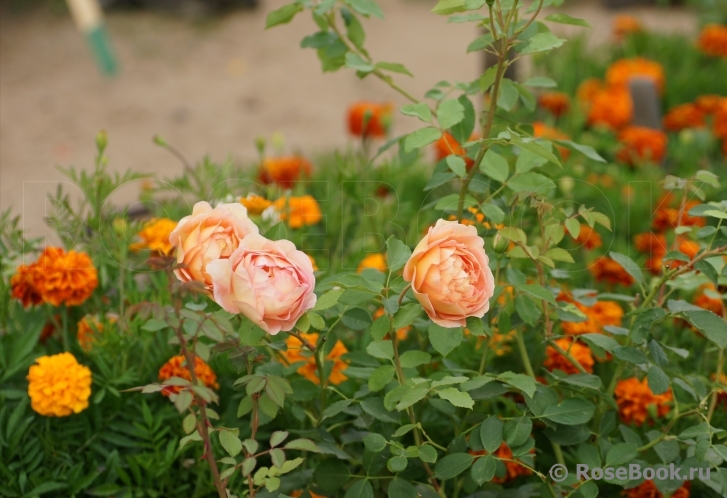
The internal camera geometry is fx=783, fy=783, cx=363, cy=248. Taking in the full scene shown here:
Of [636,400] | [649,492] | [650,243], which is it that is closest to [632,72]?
[650,243]

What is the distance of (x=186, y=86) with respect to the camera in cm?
327

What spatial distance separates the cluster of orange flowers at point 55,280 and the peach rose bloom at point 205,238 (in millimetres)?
374

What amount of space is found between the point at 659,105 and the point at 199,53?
209cm

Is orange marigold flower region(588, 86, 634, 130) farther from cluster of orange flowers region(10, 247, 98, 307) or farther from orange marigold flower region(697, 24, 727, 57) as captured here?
cluster of orange flowers region(10, 247, 98, 307)

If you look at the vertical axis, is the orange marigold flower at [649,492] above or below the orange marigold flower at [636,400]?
below

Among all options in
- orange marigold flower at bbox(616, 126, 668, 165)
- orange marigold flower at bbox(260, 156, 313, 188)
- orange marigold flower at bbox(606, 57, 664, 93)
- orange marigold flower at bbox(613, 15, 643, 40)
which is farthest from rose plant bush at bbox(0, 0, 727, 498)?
orange marigold flower at bbox(613, 15, 643, 40)

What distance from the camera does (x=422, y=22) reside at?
157 inches

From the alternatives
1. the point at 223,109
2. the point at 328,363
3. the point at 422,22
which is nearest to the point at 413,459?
the point at 328,363

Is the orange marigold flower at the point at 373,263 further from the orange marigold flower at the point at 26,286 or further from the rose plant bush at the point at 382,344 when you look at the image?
the orange marigold flower at the point at 26,286

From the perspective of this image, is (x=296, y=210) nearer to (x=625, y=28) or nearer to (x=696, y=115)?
(x=696, y=115)

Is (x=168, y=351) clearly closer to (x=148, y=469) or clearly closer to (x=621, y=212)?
(x=148, y=469)

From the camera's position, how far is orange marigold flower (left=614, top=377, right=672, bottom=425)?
104 cm

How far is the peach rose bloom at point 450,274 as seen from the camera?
716 mm

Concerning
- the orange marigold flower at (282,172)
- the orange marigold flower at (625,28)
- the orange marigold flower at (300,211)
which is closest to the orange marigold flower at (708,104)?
the orange marigold flower at (625,28)
